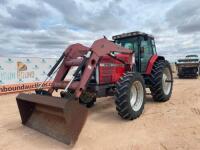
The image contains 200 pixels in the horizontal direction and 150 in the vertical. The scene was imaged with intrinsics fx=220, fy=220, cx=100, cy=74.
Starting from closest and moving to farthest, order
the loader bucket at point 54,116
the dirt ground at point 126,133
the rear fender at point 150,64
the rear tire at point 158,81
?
1. the loader bucket at point 54,116
2. the dirt ground at point 126,133
3. the rear tire at point 158,81
4. the rear fender at point 150,64

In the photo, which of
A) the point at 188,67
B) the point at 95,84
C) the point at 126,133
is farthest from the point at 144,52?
the point at 188,67

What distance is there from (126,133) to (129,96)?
3.09 feet

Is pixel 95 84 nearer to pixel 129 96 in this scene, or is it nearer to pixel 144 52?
pixel 129 96

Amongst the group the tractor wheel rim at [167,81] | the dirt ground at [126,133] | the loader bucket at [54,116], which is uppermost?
the tractor wheel rim at [167,81]

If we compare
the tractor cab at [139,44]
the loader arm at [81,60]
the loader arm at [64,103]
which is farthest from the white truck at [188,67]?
the loader arm at [64,103]

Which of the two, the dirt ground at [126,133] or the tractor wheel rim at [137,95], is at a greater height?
the tractor wheel rim at [137,95]

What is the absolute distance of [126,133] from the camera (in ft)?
15.6

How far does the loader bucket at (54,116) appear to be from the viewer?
13.0 ft

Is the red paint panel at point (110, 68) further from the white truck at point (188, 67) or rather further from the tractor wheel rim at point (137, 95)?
the white truck at point (188, 67)

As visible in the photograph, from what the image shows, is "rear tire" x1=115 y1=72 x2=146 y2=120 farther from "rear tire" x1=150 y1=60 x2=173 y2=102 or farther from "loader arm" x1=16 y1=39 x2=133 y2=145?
"rear tire" x1=150 y1=60 x2=173 y2=102

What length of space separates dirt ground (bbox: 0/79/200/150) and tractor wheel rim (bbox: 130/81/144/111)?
37 cm

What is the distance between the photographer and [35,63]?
43.4ft

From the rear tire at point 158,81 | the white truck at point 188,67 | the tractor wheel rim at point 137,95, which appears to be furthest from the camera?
the white truck at point 188,67

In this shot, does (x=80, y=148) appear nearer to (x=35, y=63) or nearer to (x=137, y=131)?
(x=137, y=131)
